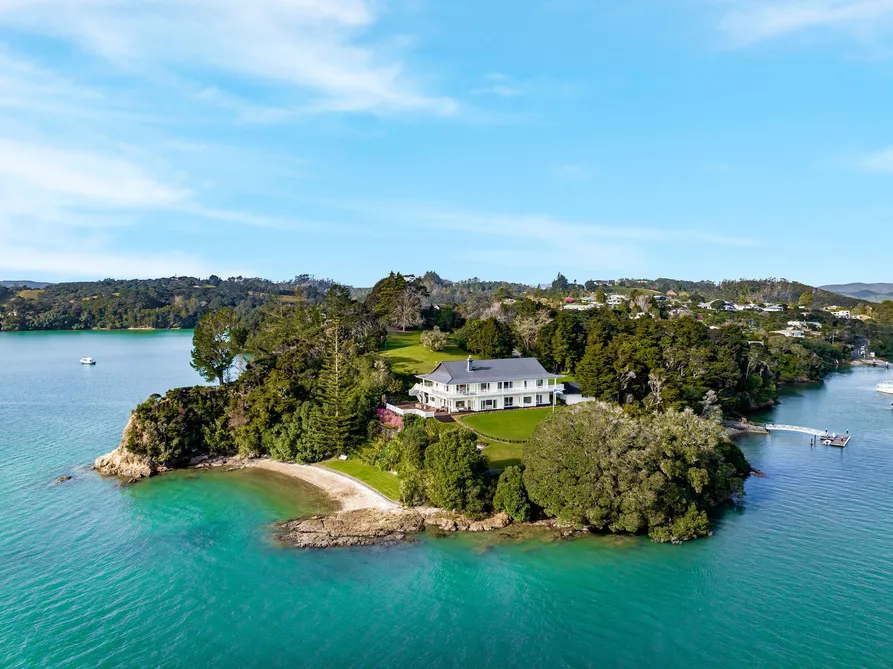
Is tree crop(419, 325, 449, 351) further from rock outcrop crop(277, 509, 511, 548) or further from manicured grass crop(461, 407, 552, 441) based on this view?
rock outcrop crop(277, 509, 511, 548)

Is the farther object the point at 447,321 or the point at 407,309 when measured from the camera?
the point at 447,321

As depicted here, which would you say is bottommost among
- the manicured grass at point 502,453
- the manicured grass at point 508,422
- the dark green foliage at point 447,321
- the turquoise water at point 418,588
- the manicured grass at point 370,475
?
the turquoise water at point 418,588

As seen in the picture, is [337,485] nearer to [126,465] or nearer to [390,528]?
[390,528]

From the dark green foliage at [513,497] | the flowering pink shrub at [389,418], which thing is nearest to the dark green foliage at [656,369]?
the dark green foliage at [513,497]

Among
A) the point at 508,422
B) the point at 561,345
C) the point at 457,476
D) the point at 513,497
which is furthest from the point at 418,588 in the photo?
the point at 561,345

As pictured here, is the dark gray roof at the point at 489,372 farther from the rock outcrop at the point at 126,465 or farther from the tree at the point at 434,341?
the rock outcrop at the point at 126,465

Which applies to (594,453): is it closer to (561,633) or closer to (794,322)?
(561,633)

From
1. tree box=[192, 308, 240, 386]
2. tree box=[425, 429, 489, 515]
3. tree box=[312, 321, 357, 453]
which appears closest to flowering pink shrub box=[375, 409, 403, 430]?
tree box=[312, 321, 357, 453]
